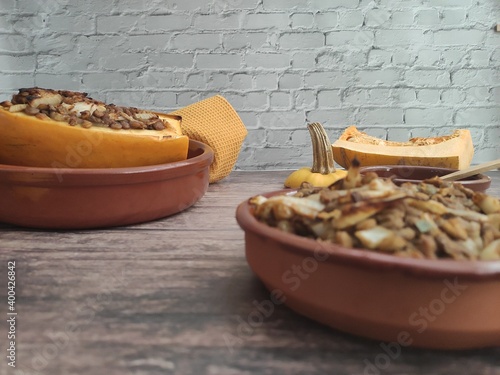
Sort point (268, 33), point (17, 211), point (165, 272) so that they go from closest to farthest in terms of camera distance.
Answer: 1. point (165, 272)
2. point (17, 211)
3. point (268, 33)

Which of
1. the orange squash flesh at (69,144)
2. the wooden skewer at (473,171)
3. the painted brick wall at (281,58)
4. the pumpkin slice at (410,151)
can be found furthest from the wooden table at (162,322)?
the painted brick wall at (281,58)

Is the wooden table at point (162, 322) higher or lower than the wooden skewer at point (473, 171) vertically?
lower

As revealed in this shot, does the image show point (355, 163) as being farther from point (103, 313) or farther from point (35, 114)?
point (35, 114)

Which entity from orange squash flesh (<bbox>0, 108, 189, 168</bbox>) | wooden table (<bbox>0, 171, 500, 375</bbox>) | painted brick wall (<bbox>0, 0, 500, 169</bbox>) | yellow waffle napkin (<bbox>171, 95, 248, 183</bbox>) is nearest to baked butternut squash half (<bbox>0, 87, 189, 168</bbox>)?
orange squash flesh (<bbox>0, 108, 189, 168</bbox>)

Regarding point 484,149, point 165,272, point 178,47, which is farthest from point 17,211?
point 484,149

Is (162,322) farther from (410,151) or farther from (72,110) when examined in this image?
(410,151)

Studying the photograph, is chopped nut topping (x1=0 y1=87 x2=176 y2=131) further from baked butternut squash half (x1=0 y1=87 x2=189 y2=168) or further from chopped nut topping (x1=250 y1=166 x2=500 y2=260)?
chopped nut topping (x1=250 y1=166 x2=500 y2=260)

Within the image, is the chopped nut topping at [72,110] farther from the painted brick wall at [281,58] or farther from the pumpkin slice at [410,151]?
the painted brick wall at [281,58]

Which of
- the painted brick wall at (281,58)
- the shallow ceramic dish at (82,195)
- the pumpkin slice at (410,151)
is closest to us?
the shallow ceramic dish at (82,195)
